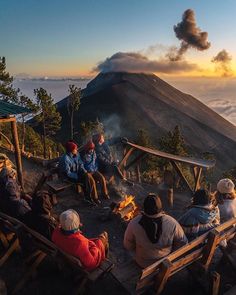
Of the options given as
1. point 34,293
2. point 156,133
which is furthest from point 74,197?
point 156,133

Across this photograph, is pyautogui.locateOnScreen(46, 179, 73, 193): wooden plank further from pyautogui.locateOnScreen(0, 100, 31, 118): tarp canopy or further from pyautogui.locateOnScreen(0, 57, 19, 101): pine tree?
pyautogui.locateOnScreen(0, 57, 19, 101): pine tree

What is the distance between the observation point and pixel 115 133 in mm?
80938

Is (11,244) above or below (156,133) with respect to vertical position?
above

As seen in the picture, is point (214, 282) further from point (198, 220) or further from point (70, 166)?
point (70, 166)

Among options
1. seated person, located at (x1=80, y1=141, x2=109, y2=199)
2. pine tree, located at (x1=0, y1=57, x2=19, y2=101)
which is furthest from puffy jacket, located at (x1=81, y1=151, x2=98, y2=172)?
pine tree, located at (x1=0, y1=57, x2=19, y2=101)

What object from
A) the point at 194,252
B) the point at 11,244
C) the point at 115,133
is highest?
the point at 194,252

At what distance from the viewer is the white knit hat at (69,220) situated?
4.05 meters

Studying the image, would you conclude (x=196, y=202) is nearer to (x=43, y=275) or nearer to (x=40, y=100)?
(x=43, y=275)

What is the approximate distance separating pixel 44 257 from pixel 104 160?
4.34 meters

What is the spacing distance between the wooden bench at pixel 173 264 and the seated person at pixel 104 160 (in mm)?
4524

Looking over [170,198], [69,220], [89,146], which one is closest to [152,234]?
[69,220]

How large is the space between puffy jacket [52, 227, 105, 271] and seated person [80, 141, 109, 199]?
3994mm

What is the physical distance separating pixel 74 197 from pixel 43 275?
365cm

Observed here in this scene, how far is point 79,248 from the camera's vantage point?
13.6 feet
